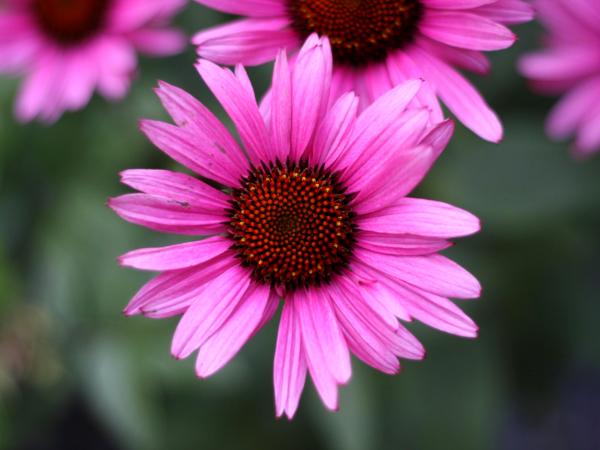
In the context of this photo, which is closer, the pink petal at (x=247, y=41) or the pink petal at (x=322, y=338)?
the pink petal at (x=322, y=338)

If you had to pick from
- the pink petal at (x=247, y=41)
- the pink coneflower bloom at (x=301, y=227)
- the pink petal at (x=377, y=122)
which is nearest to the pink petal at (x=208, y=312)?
the pink coneflower bloom at (x=301, y=227)

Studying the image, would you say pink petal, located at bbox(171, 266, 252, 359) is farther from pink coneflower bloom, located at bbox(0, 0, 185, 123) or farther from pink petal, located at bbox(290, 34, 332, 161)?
pink coneflower bloom, located at bbox(0, 0, 185, 123)

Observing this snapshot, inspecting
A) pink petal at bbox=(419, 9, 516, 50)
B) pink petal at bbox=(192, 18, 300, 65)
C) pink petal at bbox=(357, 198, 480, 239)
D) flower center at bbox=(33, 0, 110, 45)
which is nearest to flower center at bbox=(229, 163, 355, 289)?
pink petal at bbox=(357, 198, 480, 239)

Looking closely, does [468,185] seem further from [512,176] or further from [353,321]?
[353,321]

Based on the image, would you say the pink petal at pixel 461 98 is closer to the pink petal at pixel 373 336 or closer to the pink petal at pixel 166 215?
the pink petal at pixel 373 336

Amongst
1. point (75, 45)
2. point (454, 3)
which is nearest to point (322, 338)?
point (454, 3)

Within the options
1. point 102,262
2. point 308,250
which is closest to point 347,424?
point 308,250
